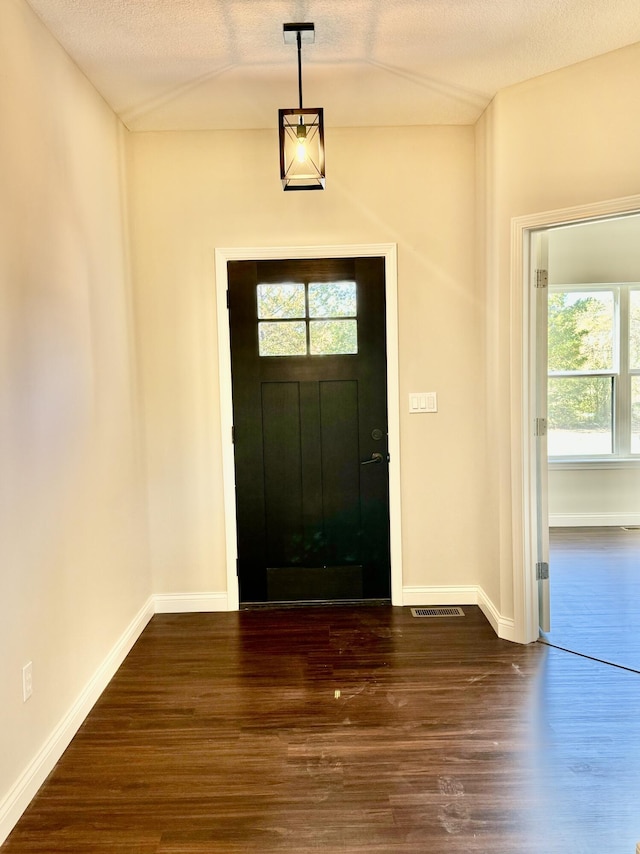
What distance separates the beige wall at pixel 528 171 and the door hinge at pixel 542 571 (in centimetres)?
14

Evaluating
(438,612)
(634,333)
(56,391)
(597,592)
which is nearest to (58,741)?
(56,391)

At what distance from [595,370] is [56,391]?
4.87 m

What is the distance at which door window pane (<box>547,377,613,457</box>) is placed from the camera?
18.2 ft

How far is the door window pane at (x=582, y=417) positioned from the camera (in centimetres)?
556

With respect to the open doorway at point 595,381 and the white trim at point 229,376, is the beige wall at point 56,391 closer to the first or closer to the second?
the white trim at point 229,376

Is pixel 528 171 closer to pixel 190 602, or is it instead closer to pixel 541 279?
pixel 541 279

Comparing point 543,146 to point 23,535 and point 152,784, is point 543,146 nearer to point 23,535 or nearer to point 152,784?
point 23,535

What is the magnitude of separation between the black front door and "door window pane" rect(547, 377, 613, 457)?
9.05 feet

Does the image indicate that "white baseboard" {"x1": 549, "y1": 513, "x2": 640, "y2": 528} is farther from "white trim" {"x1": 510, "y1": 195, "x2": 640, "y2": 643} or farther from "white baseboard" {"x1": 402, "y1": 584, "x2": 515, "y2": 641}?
"white trim" {"x1": 510, "y1": 195, "x2": 640, "y2": 643}

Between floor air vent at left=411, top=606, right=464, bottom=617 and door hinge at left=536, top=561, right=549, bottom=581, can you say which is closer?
door hinge at left=536, top=561, right=549, bottom=581

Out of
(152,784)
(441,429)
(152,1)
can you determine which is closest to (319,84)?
(152,1)

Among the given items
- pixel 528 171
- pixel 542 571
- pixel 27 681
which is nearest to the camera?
pixel 27 681

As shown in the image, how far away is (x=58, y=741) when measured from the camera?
2.25 m

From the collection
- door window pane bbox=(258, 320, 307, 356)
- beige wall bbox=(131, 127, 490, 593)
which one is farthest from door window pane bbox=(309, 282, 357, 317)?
beige wall bbox=(131, 127, 490, 593)
